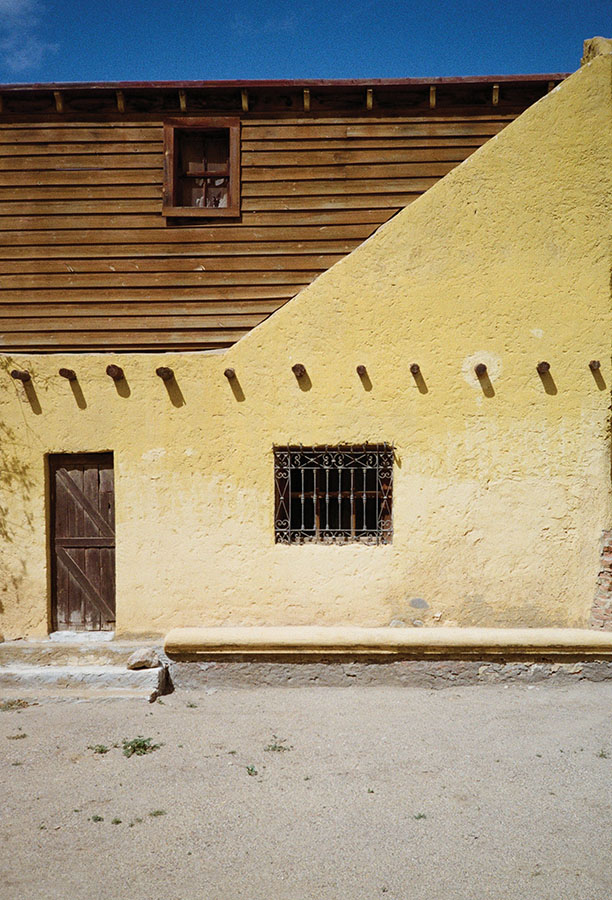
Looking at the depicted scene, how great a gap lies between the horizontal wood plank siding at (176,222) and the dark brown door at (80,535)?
1201 mm

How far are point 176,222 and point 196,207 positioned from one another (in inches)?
9.9

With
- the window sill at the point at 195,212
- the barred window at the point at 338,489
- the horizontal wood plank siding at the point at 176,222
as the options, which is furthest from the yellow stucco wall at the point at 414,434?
the window sill at the point at 195,212

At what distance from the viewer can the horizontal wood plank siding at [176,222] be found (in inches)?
252

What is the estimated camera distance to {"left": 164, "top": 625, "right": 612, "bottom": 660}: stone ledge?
5898 mm

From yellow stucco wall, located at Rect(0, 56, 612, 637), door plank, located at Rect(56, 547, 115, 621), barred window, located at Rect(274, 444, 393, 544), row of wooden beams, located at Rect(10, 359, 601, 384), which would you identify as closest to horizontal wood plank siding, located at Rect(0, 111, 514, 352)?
row of wooden beams, located at Rect(10, 359, 601, 384)

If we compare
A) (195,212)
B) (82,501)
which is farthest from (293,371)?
(82,501)

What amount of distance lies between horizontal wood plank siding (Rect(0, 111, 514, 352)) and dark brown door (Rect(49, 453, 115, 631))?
1.20 metres

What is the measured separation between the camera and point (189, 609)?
6.15 m

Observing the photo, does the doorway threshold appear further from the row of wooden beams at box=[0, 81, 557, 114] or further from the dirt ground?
the row of wooden beams at box=[0, 81, 557, 114]

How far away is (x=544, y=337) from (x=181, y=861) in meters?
5.20

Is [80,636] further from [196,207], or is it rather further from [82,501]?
[196,207]

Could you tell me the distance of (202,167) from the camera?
6.73 metres

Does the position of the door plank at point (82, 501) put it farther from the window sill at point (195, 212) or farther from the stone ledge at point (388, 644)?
the window sill at point (195, 212)

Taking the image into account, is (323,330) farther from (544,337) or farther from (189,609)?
(189,609)
